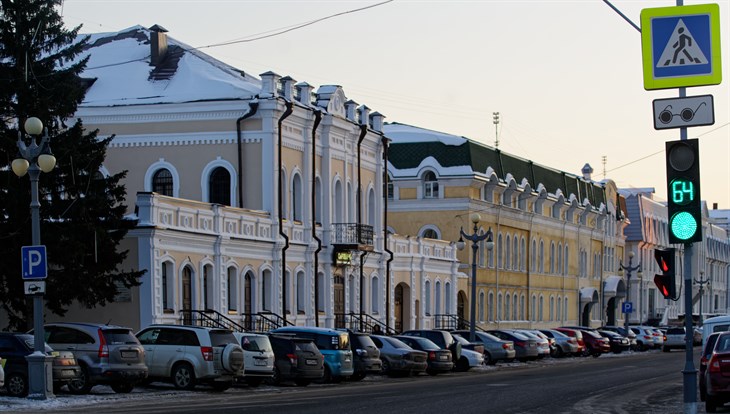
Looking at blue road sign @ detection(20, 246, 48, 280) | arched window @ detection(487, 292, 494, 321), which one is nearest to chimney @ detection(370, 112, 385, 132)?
arched window @ detection(487, 292, 494, 321)

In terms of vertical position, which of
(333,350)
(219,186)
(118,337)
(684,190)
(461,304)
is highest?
(219,186)

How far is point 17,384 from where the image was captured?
28.0 metres

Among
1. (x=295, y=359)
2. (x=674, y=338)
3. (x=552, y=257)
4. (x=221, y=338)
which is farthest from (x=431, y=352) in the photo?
(x=552, y=257)

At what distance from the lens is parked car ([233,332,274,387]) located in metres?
32.9

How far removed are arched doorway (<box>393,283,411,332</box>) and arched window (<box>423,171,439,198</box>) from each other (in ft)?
38.5

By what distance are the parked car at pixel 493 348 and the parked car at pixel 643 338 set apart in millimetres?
26884

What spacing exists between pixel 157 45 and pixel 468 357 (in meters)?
16.8

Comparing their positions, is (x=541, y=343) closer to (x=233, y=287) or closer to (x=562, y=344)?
(x=562, y=344)

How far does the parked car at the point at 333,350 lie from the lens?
3656cm

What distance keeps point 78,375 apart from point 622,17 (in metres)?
15.1

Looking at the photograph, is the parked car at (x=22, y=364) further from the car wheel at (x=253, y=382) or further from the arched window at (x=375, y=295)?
the arched window at (x=375, y=295)

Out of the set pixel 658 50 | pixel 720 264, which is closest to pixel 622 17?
pixel 658 50

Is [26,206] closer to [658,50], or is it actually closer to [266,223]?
[266,223]

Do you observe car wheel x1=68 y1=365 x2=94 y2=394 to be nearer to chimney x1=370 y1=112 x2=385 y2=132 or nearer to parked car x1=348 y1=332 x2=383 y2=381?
parked car x1=348 y1=332 x2=383 y2=381
